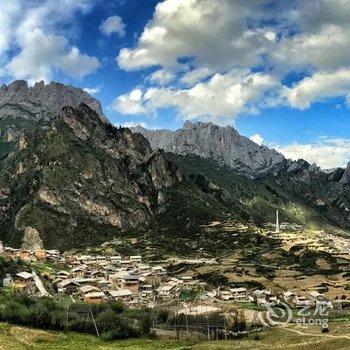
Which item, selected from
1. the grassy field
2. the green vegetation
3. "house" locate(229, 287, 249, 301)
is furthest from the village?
the grassy field

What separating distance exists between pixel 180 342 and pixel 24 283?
Answer: 6322 centimetres

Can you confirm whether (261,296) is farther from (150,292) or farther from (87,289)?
(87,289)

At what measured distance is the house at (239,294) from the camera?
156875 millimetres

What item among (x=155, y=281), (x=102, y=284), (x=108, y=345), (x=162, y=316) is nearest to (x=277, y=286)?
(x=155, y=281)

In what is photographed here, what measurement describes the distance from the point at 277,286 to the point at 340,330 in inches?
3356

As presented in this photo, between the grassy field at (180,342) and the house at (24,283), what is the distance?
1582 inches

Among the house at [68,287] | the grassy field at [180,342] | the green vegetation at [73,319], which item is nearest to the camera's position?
the grassy field at [180,342]

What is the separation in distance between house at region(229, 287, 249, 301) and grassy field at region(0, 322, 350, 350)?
5180 cm

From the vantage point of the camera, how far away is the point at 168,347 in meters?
94.4

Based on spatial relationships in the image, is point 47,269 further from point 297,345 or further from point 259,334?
point 297,345

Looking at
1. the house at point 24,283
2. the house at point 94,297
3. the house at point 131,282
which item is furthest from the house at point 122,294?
the house at point 24,283

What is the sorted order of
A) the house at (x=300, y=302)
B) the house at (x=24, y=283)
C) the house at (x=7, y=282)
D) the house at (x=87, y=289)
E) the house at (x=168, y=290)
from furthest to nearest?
the house at (x=168, y=290)
the house at (x=87, y=289)
the house at (x=7, y=282)
the house at (x=300, y=302)
the house at (x=24, y=283)

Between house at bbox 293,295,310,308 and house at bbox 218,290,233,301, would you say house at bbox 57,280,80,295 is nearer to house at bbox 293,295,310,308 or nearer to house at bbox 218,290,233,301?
house at bbox 218,290,233,301

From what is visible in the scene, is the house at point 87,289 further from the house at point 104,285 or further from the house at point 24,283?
the house at point 24,283
